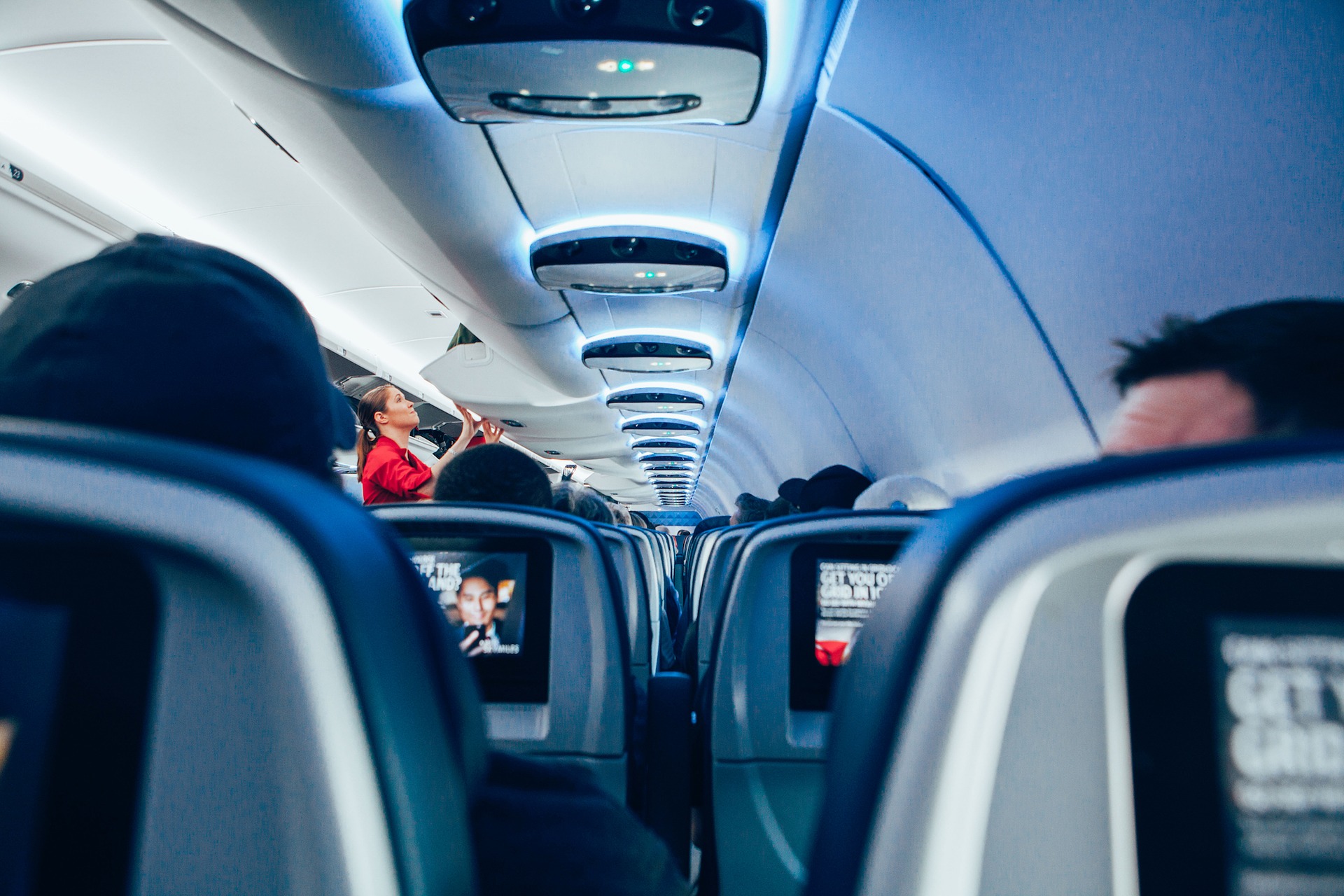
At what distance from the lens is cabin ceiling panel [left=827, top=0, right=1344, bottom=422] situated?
6.74ft

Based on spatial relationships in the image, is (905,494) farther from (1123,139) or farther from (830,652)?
(1123,139)

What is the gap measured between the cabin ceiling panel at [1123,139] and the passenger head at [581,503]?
264 cm

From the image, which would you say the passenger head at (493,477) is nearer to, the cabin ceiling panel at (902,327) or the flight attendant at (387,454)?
the flight attendant at (387,454)

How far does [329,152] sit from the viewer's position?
3.56 m

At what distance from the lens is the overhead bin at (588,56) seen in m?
2.60

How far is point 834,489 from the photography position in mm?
4816

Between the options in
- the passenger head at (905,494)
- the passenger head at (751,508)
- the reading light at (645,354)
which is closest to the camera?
the passenger head at (905,494)

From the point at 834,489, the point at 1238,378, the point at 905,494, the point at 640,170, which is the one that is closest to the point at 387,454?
the point at 640,170

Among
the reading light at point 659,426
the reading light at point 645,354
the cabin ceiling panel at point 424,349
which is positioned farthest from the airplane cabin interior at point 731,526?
the reading light at point 659,426

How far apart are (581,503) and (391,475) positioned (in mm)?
1274

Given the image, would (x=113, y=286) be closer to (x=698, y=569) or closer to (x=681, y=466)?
(x=698, y=569)

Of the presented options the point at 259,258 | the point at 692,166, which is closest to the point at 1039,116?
the point at 692,166

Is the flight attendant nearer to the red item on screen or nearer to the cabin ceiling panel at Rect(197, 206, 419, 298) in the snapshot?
the cabin ceiling panel at Rect(197, 206, 419, 298)

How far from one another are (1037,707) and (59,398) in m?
0.78
